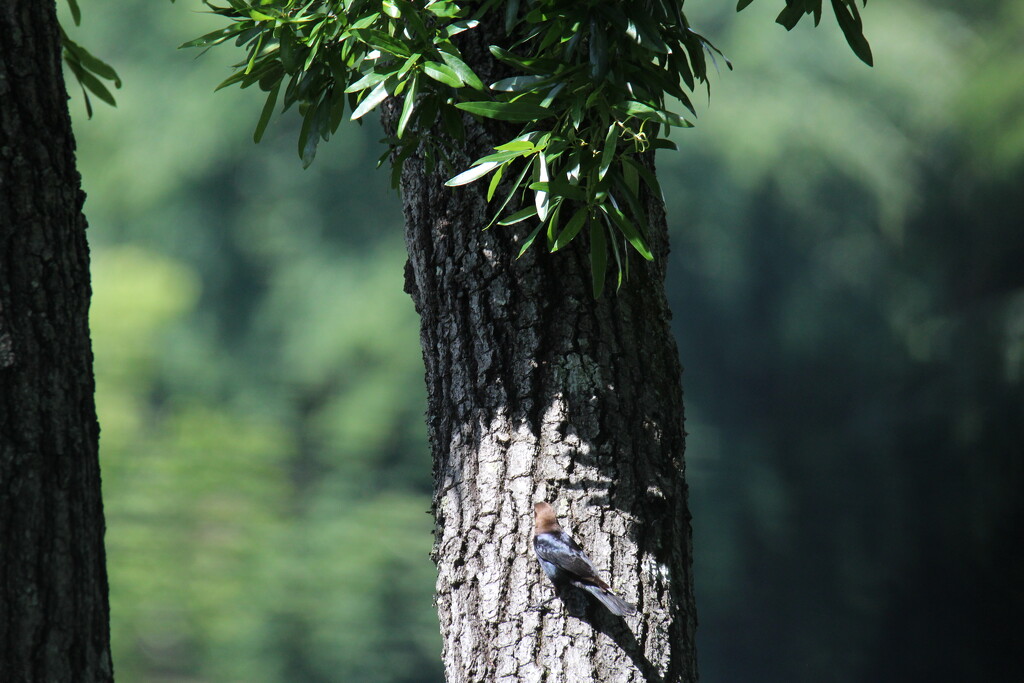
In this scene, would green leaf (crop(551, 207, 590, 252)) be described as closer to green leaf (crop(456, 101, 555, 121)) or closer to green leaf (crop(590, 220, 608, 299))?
green leaf (crop(590, 220, 608, 299))

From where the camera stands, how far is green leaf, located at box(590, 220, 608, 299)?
1.23 m

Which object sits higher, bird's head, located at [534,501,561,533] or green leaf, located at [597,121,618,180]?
green leaf, located at [597,121,618,180]

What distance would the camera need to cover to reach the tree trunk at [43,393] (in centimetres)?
92

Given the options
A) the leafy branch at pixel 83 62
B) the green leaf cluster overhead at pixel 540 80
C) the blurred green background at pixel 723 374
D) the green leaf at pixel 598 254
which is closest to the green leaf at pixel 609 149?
the green leaf cluster overhead at pixel 540 80

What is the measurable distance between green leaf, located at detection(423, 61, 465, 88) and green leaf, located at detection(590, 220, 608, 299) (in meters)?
0.27

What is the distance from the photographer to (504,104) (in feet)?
3.70

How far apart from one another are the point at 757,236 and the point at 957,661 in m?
1.70

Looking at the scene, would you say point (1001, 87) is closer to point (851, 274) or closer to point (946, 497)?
point (851, 274)

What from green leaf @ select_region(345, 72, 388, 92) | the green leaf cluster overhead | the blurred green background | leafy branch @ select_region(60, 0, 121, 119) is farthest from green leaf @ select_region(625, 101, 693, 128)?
the blurred green background

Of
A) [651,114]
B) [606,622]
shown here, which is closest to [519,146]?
[651,114]

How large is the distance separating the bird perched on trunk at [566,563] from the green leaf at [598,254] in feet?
1.14

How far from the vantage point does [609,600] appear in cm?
128

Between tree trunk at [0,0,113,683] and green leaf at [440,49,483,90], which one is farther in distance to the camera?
green leaf at [440,49,483,90]

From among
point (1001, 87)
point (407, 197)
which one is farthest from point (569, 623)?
point (1001, 87)
